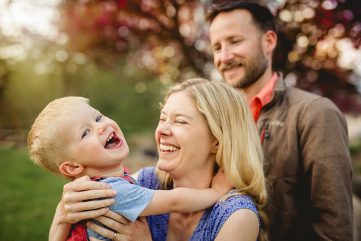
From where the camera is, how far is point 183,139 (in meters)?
2.15

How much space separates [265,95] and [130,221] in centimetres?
151

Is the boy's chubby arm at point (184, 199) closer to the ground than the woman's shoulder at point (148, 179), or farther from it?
farther from it

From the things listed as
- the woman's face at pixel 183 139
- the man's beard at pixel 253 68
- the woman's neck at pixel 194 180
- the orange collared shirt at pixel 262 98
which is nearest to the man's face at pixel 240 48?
the man's beard at pixel 253 68

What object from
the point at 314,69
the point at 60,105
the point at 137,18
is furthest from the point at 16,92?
the point at 60,105

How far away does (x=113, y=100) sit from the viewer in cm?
1332

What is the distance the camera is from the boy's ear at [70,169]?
6.53ft

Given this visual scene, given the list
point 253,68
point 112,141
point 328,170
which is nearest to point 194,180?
point 112,141

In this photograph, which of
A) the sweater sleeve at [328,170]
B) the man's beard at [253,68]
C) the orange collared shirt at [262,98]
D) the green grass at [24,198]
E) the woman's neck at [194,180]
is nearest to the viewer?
the woman's neck at [194,180]

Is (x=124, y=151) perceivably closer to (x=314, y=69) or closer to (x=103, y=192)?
(x=103, y=192)

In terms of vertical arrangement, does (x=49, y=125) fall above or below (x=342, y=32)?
below

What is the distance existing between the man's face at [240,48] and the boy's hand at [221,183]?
116cm

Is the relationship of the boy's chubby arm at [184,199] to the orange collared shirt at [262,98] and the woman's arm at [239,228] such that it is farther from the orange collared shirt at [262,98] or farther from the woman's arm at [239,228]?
the orange collared shirt at [262,98]

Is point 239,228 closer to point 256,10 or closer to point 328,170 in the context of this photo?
point 328,170

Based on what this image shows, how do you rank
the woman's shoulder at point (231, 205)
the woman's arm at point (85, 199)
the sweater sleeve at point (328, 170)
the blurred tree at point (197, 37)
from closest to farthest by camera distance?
the woman's arm at point (85, 199), the woman's shoulder at point (231, 205), the sweater sleeve at point (328, 170), the blurred tree at point (197, 37)
